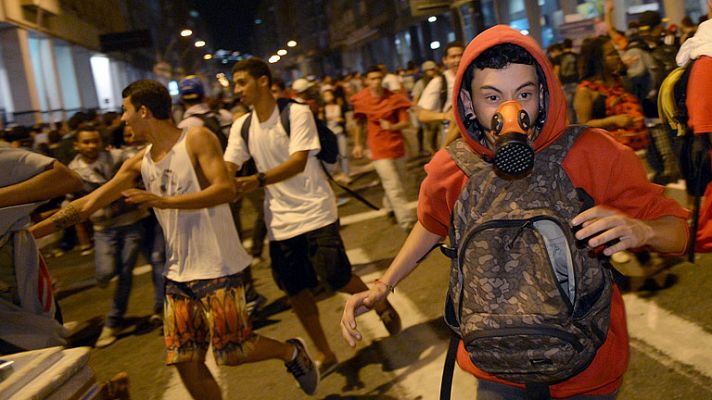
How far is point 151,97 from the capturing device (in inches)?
163

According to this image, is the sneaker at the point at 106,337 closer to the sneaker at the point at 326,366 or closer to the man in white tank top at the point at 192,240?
the sneaker at the point at 326,366

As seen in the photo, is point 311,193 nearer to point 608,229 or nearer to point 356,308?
point 356,308

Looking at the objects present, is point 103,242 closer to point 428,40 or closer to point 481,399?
point 481,399

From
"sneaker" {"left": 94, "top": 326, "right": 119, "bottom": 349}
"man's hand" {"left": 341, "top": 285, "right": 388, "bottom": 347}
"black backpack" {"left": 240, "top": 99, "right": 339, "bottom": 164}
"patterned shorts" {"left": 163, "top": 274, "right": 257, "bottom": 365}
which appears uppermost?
"black backpack" {"left": 240, "top": 99, "right": 339, "bottom": 164}

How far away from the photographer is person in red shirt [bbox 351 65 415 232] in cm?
839

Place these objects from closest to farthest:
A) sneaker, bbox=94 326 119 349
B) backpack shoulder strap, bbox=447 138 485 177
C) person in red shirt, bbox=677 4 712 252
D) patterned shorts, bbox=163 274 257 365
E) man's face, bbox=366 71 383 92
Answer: backpack shoulder strap, bbox=447 138 485 177 → person in red shirt, bbox=677 4 712 252 → patterned shorts, bbox=163 274 257 365 → sneaker, bbox=94 326 119 349 → man's face, bbox=366 71 383 92

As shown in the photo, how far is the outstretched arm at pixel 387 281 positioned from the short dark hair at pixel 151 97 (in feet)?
7.03

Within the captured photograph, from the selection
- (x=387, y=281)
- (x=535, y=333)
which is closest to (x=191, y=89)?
(x=387, y=281)

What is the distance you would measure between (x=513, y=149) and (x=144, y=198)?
2.43m

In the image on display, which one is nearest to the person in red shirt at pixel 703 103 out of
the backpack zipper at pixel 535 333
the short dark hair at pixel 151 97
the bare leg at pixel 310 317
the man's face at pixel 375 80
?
the backpack zipper at pixel 535 333

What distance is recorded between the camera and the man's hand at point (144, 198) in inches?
147

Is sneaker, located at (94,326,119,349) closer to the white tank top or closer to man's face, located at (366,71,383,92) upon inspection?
the white tank top

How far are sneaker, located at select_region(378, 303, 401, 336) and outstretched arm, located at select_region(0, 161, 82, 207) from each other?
8.59ft

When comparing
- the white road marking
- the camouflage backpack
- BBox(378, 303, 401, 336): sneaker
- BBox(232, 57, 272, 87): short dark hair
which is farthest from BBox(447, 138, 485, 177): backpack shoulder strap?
BBox(378, 303, 401, 336): sneaker
